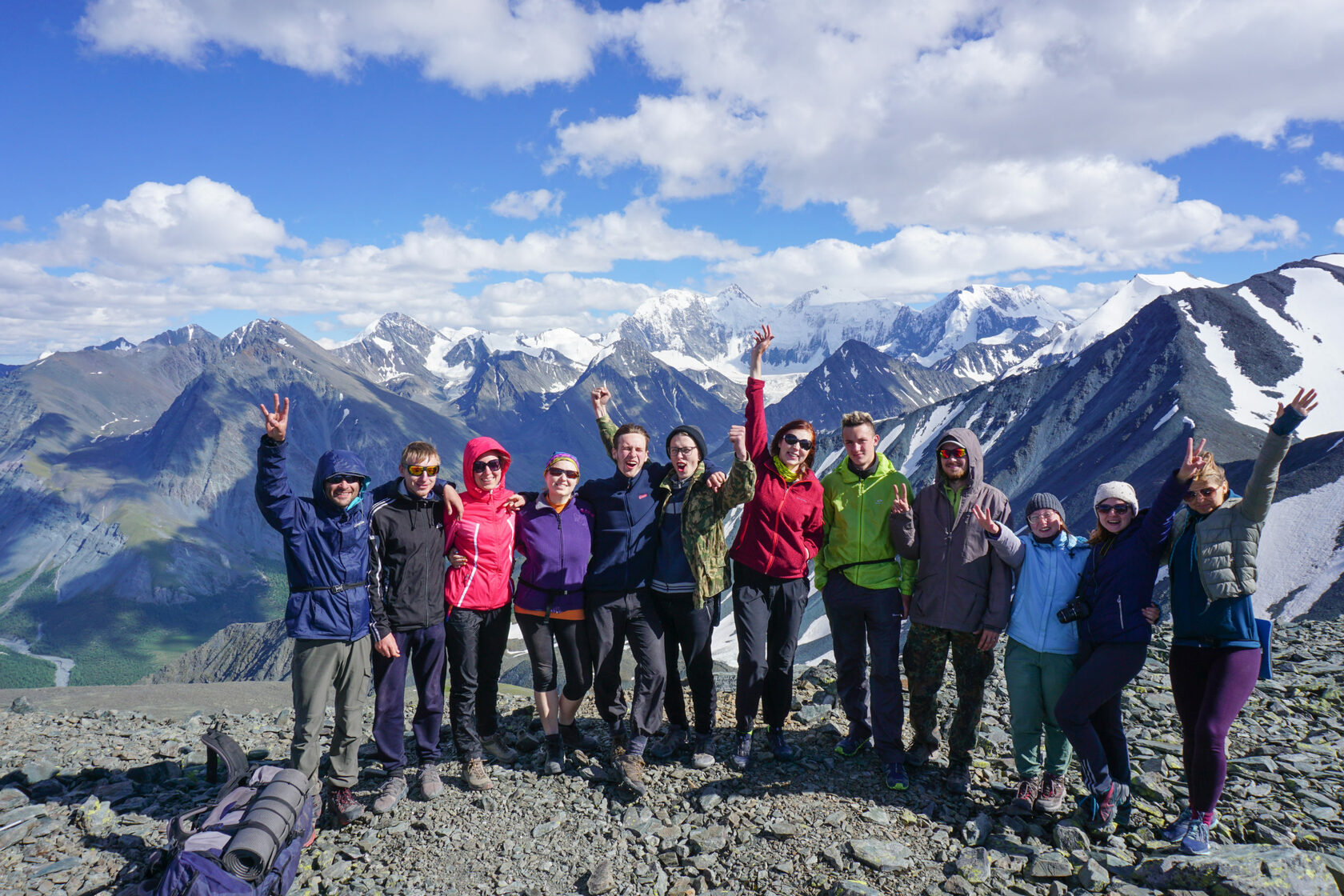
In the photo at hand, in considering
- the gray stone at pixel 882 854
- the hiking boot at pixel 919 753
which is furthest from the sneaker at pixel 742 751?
the hiking boot at pixel 919 753

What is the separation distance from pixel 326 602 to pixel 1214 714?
9.77 m

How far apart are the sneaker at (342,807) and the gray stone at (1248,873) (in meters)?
8.50

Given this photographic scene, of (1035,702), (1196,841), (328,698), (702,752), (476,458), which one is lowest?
(702,752)

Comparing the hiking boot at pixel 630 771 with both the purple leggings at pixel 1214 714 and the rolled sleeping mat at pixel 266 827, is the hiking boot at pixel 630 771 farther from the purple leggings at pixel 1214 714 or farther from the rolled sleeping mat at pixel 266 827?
the purple leggings at pixel 1214 714

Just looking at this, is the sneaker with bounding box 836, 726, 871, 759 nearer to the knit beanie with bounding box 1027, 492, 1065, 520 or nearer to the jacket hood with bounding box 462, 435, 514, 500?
the knit beanie with bounding box 1027, 492, 1065, 520

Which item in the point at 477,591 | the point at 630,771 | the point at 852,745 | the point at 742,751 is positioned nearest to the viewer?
the point at 630,771

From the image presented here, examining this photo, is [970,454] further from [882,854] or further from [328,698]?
[328,698]

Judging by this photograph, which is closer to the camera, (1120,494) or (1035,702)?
(1120,494)

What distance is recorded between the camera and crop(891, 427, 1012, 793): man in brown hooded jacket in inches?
334

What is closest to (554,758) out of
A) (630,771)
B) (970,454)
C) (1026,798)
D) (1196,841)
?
(630,771)

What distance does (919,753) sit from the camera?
9234mm

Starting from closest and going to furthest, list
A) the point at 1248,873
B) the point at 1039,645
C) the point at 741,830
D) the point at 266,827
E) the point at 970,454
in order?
the point at 1248,873
the point at 266,827
the point at 741,830
the point at 1039,645
the point at 970,454

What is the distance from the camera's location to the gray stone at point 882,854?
7.22m

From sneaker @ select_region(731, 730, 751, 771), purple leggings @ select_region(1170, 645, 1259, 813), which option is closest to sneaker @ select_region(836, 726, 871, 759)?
sneaker @ select_region(731, 730, 751, 771)
